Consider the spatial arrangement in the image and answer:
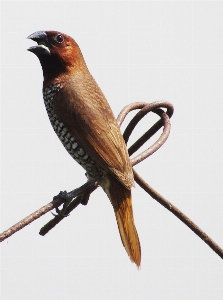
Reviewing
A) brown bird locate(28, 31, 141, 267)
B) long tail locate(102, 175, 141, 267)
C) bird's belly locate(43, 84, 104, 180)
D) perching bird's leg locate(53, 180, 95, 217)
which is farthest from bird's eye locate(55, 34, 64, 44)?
perching bird's leg locate(53, 180, 95, 217)

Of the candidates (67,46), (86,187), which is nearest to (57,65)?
(67,46)

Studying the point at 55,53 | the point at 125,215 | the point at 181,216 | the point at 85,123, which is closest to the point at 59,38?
the point at 55,53

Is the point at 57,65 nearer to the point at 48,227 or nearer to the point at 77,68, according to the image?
the point at 77,68

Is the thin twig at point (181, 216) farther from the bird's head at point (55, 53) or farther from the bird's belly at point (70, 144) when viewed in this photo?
the bird's head at point (55, 53)

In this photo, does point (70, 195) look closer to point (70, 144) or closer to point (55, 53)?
point (70, 144)

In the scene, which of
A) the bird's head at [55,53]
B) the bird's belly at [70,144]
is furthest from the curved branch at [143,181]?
the bird's head at [55,53]

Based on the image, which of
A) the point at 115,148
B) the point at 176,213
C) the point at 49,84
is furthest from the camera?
the point at 49,84
